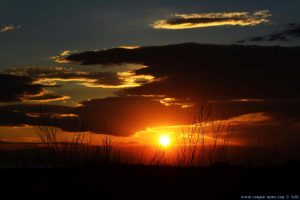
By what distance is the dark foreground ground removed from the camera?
282 inches

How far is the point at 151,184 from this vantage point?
798 centimetres

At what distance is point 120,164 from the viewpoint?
10.1m

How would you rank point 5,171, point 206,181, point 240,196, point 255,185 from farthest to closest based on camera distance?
point 5,171
point 206,181
point 255,185
point 240,196

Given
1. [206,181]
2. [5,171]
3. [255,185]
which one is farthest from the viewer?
[5,171]

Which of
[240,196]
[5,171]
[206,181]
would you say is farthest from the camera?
[5,171]

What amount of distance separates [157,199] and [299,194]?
1856mm

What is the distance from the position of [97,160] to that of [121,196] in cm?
320

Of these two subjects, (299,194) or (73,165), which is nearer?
(299,194)

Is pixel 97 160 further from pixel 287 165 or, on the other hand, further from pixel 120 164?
pixel 287 165

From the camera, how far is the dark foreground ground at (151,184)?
715 cm

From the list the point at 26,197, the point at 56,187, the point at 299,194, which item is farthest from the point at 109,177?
the point at 299,194

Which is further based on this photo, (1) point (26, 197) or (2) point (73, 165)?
(2) point (73, 165)

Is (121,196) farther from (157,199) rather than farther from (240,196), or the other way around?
(240,196)

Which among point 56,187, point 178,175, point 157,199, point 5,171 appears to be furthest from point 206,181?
point 5,171
